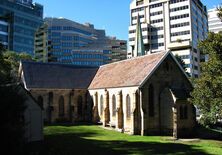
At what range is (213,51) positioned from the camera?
105 ft

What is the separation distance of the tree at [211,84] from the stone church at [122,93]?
718cm

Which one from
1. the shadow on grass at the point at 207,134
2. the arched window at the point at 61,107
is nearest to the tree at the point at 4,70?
the arched window at the point at 61,107

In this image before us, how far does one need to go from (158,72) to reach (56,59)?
481 feet

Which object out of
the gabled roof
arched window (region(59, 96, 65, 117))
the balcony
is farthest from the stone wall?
the balcony

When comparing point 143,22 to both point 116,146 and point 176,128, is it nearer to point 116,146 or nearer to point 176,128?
point 176,128

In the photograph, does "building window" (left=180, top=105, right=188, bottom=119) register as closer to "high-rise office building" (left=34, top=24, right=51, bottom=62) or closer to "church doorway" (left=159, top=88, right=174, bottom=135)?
"church doorway" (left=159, top=88, right=174, bottom=135)

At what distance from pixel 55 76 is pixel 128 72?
54.1 feet

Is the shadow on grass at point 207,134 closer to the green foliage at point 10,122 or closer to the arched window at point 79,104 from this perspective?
the arched window at point 79,104

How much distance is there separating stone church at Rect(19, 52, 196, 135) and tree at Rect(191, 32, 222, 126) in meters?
7.18

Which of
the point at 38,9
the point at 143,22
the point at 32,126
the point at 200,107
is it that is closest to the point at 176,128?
the point at 200,107

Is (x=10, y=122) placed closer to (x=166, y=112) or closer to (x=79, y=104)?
(x=166, y=112)

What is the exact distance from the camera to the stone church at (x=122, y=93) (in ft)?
137

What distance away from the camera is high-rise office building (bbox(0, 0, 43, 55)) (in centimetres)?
14525

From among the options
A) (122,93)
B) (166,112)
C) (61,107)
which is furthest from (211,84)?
(61,107)
